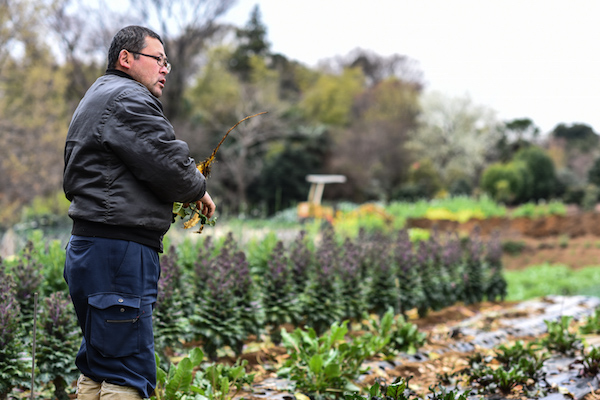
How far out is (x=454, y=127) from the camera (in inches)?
1065

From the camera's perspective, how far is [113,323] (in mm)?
1667

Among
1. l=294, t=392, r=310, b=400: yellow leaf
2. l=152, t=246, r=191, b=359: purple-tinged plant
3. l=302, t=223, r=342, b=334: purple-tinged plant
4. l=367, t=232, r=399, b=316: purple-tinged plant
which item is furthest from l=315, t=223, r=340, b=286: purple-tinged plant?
l=294, t=392, r=310, b=400: yellow leaf

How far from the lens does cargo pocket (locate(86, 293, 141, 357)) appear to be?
1.66 meters

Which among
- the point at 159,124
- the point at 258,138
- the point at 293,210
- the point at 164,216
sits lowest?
the point at 293,210

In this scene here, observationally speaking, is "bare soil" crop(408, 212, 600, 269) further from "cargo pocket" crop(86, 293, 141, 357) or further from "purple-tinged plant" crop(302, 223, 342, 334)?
"cargo pocket" crop(86, 293, 141, 357)

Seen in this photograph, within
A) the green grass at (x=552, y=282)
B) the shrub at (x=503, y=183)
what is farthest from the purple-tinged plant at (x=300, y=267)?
the shrub at (x=503, y=183)

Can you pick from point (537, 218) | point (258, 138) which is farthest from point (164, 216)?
point (258, 138)

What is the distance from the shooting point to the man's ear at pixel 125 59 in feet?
6.07

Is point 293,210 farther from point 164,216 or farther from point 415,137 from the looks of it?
point 164,216

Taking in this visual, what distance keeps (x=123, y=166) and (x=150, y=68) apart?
42 cm

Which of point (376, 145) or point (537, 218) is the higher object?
point (376, 145)

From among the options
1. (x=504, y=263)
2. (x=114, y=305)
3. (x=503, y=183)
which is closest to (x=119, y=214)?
(x=114, y=305)

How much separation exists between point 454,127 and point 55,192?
795 inches

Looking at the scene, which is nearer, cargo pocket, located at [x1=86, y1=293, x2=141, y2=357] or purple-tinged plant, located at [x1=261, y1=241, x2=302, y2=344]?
cargo pocket, located at [x1=86, y1=293, x2=141, y2=357]
